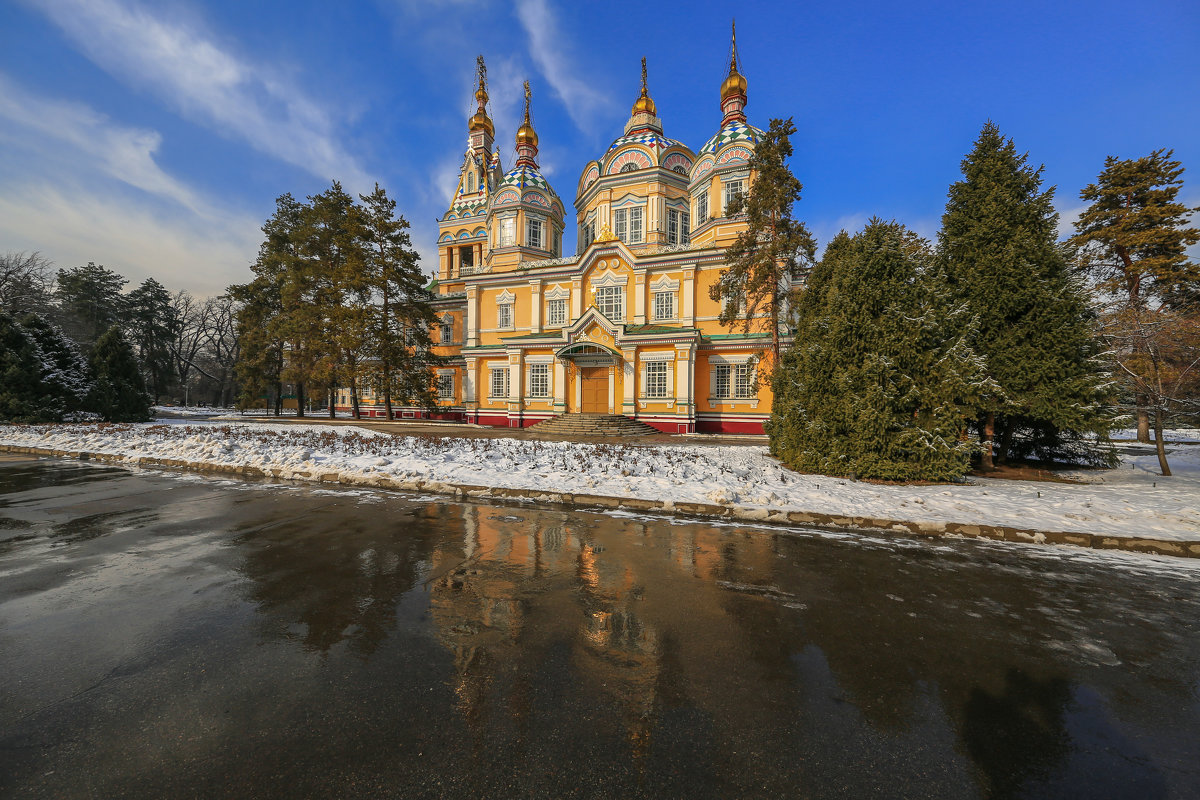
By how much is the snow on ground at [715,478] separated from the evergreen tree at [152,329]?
47.2 meters

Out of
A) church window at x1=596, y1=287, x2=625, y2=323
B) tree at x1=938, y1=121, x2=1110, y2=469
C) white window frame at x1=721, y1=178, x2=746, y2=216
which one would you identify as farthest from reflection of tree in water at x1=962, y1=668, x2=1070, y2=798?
white window frame at x1=721, y1=178, x2=746, y2=216

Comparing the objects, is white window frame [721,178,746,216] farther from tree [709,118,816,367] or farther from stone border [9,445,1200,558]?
stone border [9,445,1200,558]

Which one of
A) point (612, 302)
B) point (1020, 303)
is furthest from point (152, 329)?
point (1020, 303)

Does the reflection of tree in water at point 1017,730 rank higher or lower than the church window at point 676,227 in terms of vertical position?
lower

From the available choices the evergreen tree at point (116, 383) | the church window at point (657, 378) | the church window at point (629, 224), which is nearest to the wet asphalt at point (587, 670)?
the church window at point (657, 378)

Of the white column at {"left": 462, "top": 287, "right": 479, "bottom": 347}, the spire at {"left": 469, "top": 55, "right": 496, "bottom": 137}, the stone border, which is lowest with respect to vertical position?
the stone border

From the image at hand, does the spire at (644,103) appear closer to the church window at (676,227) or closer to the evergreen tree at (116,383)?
the church window at (676,227)

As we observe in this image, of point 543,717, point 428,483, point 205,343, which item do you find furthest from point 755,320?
point 205,343

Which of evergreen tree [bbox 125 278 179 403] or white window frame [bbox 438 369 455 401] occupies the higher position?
evergreen tree [bbox 125 278 179 403]

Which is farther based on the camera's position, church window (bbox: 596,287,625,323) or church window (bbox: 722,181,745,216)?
church window (bbox: 596,287,625,323)

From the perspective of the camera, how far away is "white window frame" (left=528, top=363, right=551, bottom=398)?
27.1 m

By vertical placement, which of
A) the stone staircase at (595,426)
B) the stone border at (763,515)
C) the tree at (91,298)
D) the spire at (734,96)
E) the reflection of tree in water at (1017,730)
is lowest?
the reflection of tree in water at (1017,730)

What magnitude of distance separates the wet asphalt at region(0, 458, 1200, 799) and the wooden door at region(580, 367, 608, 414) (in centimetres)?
1940

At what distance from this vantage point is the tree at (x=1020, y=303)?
1032 cm
